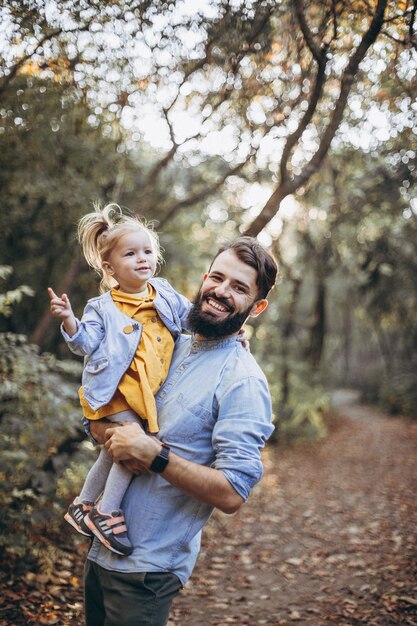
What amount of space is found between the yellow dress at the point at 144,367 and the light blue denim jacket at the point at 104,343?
0.04 metres

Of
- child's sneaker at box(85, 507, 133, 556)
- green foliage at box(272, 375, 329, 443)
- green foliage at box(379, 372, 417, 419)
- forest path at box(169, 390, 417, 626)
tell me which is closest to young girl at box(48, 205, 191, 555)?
child's sneaker at box(85, 507, 133, 556)

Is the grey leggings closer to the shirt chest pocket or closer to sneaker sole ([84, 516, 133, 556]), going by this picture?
sneaker sole ([84, 516, 133, 556])

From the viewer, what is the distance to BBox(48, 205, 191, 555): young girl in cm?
224

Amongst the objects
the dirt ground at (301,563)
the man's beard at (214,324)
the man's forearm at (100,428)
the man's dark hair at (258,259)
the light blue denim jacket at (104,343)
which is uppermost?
the man's dark hair at (258,259)

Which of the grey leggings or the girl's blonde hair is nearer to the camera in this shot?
the grey leggings

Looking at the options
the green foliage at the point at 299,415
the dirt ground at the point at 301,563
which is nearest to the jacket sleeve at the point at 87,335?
the dirt ground at the point at 301,563

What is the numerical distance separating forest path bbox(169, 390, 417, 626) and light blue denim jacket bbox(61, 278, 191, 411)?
3.25 meters

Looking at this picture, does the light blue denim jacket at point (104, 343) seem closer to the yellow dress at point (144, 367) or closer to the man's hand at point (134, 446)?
the yellow dress at point (144, 367)

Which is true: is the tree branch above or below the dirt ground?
above

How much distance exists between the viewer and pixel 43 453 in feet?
17.7

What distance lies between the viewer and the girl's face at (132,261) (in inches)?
104

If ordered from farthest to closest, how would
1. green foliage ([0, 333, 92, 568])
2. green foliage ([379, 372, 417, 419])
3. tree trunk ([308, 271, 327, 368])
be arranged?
1. green foliage ([379, 372, 417, 419])
2. tree trunk ([308, 271, 327, 368])
3. green foliage ([0, 333, 92, 568])

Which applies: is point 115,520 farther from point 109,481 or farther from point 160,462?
point 160,462

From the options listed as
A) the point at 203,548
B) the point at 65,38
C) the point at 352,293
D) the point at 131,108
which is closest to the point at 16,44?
the point at 65,38
